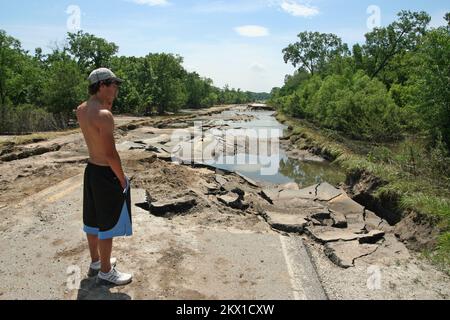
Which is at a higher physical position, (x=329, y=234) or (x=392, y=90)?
(x=392, y=90)

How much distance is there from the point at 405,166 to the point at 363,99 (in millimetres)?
11676

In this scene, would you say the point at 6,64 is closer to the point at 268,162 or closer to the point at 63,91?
the point at 63,91

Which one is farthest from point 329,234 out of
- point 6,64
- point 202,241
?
point 6,64

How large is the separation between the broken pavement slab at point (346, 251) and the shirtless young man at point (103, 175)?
310 cm

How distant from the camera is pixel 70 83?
79.0 feet

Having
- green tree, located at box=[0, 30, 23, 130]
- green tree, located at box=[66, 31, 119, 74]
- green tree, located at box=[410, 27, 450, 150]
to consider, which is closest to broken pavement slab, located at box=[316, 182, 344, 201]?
green tree, located at box=[410, 27, 450, 150]

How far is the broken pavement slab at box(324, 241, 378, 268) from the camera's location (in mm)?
5349

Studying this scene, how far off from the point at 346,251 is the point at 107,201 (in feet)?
12.2

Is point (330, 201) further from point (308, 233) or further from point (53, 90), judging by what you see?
point (53, 90)

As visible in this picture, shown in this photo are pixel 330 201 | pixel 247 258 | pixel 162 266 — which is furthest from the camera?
pixel 330 201

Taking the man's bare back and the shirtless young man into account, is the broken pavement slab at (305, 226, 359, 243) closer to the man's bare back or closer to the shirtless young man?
the shirtless young man

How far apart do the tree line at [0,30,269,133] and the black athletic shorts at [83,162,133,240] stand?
1837cm
